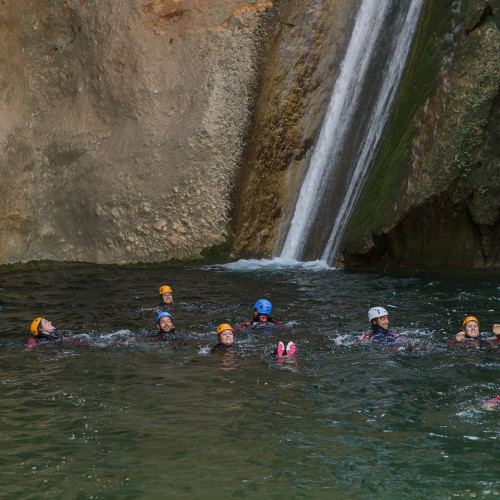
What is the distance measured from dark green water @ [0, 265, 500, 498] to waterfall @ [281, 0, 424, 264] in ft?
17.7

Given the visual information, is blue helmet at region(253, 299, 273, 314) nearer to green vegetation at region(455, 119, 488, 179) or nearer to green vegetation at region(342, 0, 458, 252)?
green vegetation at region(342, 0, 458, 252)

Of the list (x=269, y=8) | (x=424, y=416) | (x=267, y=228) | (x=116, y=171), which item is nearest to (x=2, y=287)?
(x=116, y=171)

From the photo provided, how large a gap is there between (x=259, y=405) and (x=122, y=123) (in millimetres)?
18857

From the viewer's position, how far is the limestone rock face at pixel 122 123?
25.9 m

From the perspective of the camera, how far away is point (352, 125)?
78.0 feet

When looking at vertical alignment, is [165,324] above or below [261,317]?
below

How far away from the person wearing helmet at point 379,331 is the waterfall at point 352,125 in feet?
28.8

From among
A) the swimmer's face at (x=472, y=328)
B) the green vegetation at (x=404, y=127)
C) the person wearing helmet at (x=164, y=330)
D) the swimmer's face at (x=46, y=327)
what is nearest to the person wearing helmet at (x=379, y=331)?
the swimmer's face at (x=472, y=328)

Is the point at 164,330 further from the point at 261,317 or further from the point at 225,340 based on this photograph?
the point at 261,317

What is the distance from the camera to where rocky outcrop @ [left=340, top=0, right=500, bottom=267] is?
18906 millimetres

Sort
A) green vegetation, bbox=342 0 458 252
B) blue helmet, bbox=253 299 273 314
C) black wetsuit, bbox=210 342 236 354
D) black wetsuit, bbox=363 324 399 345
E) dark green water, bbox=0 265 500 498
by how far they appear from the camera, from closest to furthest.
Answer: dark green water, bbox=0 265 500 498
black wetsuit, bbox=363 324 399 345
black wetsuit, bbox=210 342 236 354
blue helmet, bbox=253 299 273 314
green vegetation, bbox=342 0 458 252

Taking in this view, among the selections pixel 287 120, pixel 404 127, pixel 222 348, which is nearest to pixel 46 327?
pixel 222 348

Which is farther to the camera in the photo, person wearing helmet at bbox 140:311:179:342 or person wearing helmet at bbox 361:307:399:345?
person wearing helmet at bbox 140:311:179:342

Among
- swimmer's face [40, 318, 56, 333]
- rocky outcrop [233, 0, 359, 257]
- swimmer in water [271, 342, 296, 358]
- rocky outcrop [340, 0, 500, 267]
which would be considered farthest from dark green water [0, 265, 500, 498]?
rocky outcrop [233, 0, 359, 257]
